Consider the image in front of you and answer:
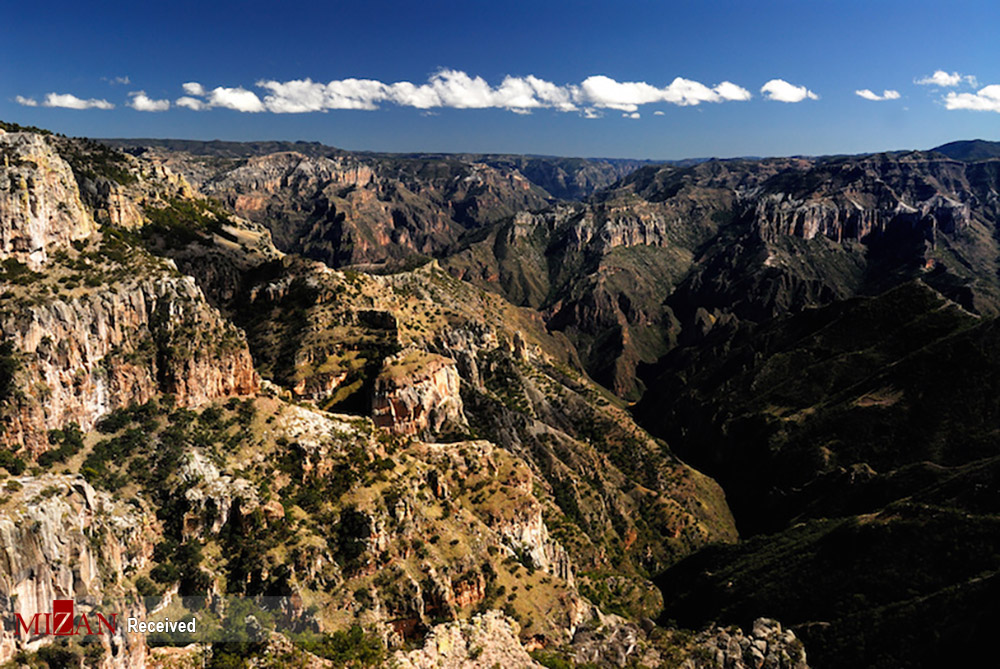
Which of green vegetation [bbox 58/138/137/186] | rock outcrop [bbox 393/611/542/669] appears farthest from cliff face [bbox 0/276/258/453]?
green vegetation [bbox 58/138/137/186]

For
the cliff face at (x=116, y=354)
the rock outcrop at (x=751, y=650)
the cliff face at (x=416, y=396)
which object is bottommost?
the rock outcrop at (x=751, y=650)

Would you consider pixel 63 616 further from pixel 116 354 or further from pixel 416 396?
pixel 416 396

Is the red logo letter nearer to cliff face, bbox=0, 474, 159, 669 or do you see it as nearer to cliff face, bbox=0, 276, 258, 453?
cliff face, bbox=0, 474, 159, 669

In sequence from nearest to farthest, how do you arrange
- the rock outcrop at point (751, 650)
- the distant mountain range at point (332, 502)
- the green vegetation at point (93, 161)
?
the distant mountain range at point (332, 502), the rock outcrop at point (751, 650), the green vegetation at point (93, 161)

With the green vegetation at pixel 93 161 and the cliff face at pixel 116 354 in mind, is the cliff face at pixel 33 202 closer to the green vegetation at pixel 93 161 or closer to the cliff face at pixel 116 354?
the cliff face at pixel 116 354

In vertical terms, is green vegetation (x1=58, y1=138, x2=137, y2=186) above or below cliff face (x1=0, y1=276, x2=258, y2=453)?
above

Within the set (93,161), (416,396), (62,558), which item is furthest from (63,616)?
(93,161)

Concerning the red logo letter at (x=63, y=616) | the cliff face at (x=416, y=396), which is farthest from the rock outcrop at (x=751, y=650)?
the red logo letter at (x=63, y=616)
